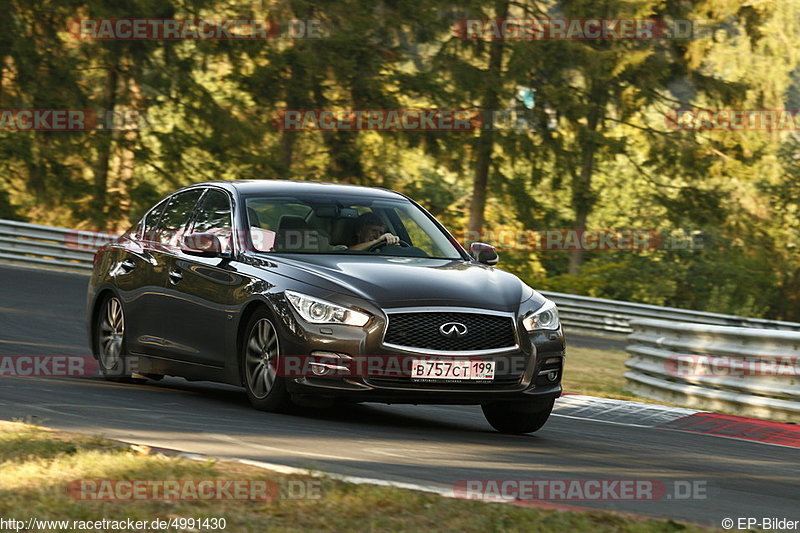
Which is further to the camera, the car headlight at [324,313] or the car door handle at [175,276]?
the car door handle at [175,276]

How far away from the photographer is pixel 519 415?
376 inches

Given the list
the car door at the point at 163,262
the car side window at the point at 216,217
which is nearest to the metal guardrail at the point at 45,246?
the car door at the point at 163,262

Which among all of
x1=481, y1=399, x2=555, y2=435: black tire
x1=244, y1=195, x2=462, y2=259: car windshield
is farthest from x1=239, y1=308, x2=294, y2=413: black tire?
x1=481, y1=399, x2=555, y2=435: black tire

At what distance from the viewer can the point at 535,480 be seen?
277 inches

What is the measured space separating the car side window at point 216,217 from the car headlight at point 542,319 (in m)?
2.30

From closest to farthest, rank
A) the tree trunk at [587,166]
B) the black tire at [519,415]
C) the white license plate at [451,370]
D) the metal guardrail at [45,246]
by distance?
the white license plate at [451,370] < the black tire at [519,415] < the metal guardrail at [45,246] < the tree trunk at [587,166]

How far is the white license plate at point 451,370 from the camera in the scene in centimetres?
866

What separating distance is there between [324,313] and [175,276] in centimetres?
202

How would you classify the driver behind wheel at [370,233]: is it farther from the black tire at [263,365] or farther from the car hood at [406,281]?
the black tire at [263,365]

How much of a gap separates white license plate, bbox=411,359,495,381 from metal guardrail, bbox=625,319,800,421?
4.64m

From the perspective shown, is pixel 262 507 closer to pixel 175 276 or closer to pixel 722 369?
pixel 175 276

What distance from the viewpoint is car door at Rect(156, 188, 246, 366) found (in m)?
9.66

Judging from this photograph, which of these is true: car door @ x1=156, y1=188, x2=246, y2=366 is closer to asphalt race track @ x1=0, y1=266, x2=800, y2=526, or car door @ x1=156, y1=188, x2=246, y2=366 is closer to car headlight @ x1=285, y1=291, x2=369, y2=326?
asphalt race track @ x1=0, y1=266, x2=800, y2=526

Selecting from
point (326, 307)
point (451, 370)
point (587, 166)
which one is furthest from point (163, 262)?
point (587, 166)
